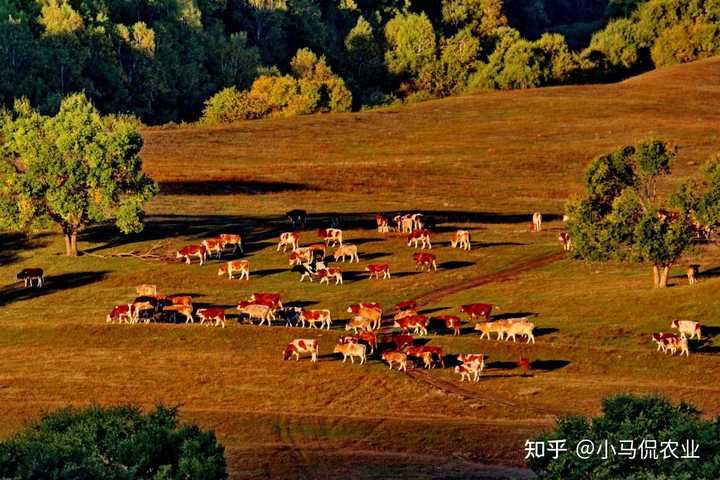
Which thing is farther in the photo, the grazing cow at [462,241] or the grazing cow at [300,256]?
the grazing cow at [462,241]

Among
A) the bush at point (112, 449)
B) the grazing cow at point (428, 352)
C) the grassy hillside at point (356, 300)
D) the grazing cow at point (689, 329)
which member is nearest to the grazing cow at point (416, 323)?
the grassy hillside at point (356, 300)

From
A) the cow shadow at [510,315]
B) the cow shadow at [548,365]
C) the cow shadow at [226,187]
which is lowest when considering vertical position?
the cow shadow at [548,365]

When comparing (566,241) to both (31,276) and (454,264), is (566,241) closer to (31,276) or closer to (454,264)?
(454,264)

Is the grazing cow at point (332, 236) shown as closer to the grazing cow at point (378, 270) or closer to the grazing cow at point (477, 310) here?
the grazing cow at point (378, 270)

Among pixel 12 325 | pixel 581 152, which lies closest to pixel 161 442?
pixel 12 325

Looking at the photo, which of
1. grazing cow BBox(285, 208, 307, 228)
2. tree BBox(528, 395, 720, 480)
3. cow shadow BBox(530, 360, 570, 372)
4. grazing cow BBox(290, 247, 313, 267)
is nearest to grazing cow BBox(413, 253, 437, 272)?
grazing cow BBox(290, 247, 313, 267)

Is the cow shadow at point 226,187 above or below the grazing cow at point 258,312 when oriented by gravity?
above

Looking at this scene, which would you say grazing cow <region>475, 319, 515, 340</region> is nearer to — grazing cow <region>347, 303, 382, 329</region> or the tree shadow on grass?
grazing cow <region>347, 303, 382, 329</region>

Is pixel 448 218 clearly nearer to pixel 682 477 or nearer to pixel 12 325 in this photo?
pixel 12 325
